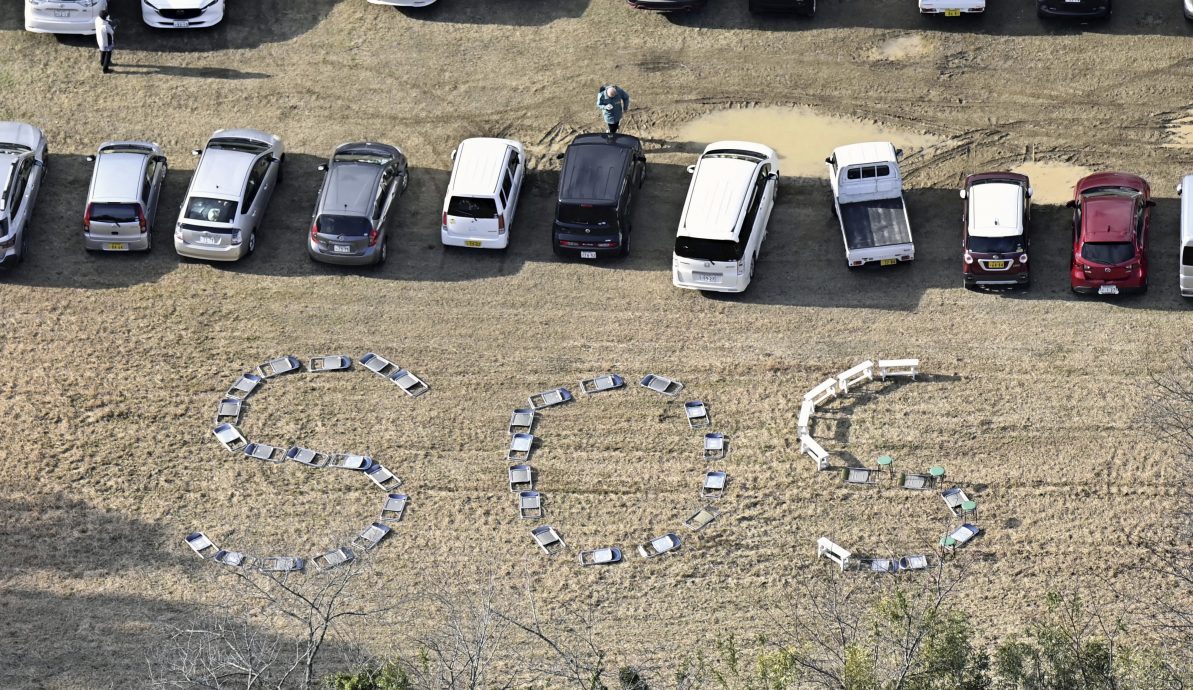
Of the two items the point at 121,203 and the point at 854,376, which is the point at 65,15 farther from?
the point at 854,376

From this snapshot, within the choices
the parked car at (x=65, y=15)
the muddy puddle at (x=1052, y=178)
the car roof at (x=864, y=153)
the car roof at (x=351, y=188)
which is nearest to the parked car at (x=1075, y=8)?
the muddy puddle at (x=1052, y=178)

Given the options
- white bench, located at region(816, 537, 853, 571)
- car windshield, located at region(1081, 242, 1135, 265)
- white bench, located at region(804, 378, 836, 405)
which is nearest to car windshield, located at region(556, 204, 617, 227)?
white bench, located at region(804, 378, 836, 405)

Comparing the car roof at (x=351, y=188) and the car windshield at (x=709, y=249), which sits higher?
the car roof at (x=351, y=188)

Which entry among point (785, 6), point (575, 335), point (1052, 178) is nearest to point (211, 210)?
point (575, 335)

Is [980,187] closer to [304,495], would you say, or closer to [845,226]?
[845,226]

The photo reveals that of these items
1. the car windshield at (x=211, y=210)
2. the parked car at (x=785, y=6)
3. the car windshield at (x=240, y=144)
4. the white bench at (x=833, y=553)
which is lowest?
the white bench at (x=833, y=553)

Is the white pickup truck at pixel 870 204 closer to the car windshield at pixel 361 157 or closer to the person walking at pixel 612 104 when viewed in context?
the person walking at pixel 612 104

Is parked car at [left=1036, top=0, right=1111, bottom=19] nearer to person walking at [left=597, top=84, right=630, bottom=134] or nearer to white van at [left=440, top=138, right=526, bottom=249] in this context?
person walking at [left=597, top=84, right=630, bottom=134]
